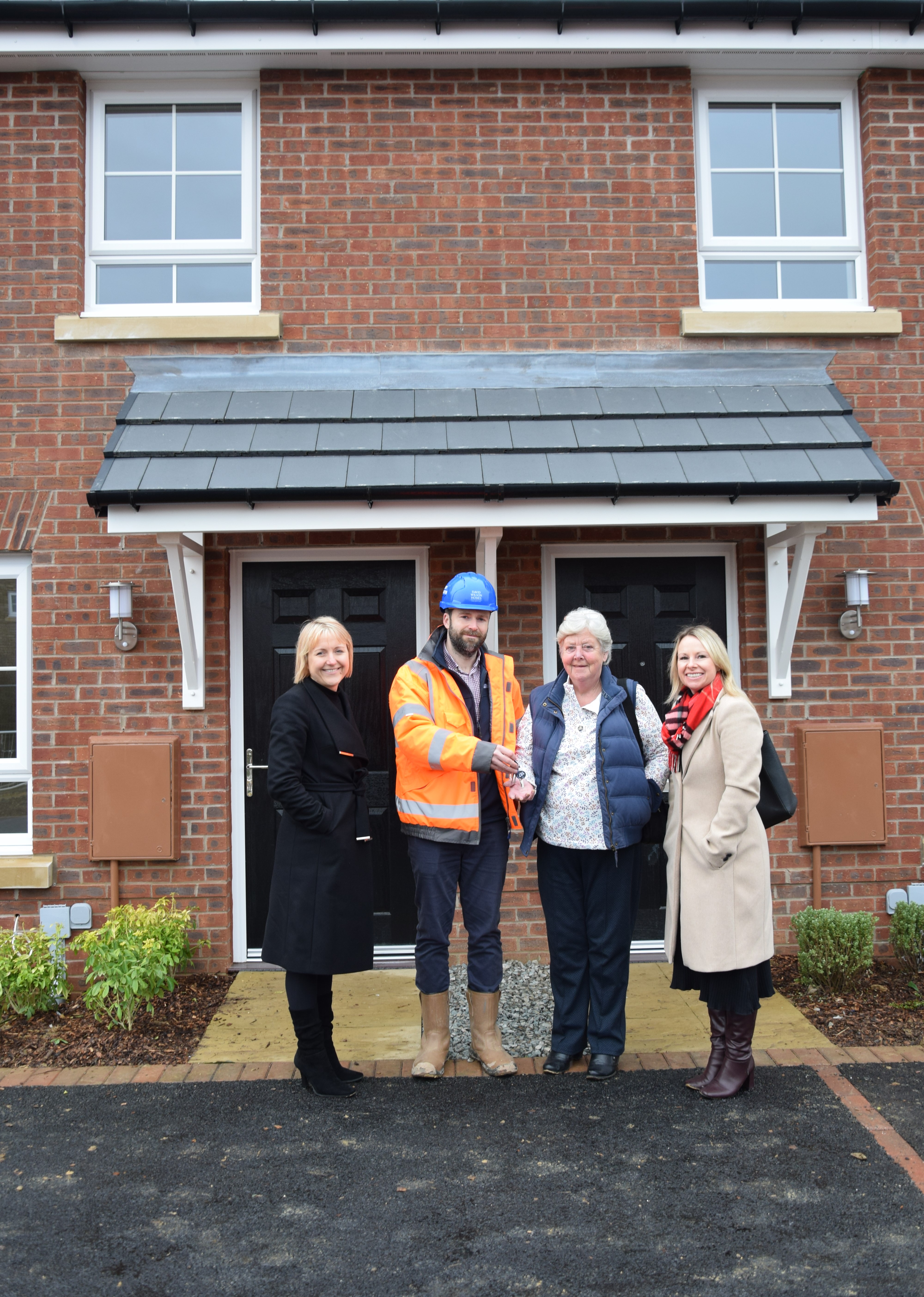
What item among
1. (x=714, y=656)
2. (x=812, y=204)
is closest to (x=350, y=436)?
(x=714, y=656)

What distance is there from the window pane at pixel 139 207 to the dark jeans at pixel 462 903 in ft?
13.3

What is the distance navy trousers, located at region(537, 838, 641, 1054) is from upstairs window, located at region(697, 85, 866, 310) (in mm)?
3654

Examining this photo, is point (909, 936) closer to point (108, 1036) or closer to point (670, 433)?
point (670, 433)

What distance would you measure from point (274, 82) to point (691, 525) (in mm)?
3553

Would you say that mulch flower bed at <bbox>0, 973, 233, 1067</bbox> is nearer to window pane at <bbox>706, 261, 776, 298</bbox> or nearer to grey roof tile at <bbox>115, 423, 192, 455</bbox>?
grey roof tile at <bbox>115, 423, 192, 455</bbox>

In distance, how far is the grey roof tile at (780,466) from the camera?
465 cm

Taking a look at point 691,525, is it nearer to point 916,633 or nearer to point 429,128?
point 916,633

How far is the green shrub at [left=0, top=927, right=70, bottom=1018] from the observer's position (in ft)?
15.4

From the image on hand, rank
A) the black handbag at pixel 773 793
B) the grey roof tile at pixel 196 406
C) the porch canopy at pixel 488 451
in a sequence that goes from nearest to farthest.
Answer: the black handbag at pixel 773 793, the porch canopy at pixel 488 451, the grey roof tile at pixel 196 406

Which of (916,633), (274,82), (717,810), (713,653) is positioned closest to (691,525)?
(916,633)

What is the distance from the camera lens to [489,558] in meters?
5.00

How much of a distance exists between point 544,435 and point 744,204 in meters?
2.32

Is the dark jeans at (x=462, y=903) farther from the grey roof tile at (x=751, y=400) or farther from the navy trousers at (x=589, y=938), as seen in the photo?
the grey roof tile at (x=751, y=400)

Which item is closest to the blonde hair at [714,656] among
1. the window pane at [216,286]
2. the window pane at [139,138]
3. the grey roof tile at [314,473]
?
the grey roof tile at [314,473]
